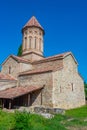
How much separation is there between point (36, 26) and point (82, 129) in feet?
69.2

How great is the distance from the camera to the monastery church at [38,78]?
24250mm

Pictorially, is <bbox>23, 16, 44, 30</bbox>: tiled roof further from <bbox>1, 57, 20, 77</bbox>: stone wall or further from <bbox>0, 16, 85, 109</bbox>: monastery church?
<bbox>1, 57, 20, 77</bbox>: stone wall

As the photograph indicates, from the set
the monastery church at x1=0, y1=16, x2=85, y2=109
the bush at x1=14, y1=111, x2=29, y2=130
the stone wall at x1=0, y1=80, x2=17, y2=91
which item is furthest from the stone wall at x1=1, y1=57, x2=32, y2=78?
the bush at x1=14, y1=111, x2=29, y2=130

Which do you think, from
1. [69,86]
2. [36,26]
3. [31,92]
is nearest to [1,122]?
[31,92]

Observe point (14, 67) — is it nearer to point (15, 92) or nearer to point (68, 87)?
point (15, 92)

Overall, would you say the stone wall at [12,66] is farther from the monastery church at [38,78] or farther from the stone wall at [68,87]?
the stone wall at [68,87]

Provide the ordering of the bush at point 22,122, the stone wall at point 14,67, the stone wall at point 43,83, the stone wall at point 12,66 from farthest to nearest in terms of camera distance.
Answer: the stone wall at point 12,66 → the stone wall at point 14,67 → the stone wall at point 43,83 → the bush at point 22,122

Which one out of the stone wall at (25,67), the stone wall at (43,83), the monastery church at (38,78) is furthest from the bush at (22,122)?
the stone wall at (25,67)

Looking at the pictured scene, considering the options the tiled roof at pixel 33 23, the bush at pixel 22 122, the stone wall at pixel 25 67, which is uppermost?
the tiled roof at pixel 33 23

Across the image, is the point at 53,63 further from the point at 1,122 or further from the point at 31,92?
the point at 1,122

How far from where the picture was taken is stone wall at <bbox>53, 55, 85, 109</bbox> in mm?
24609

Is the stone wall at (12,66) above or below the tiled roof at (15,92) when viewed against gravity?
above

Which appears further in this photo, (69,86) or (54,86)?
(69,86)

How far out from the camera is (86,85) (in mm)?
38906
